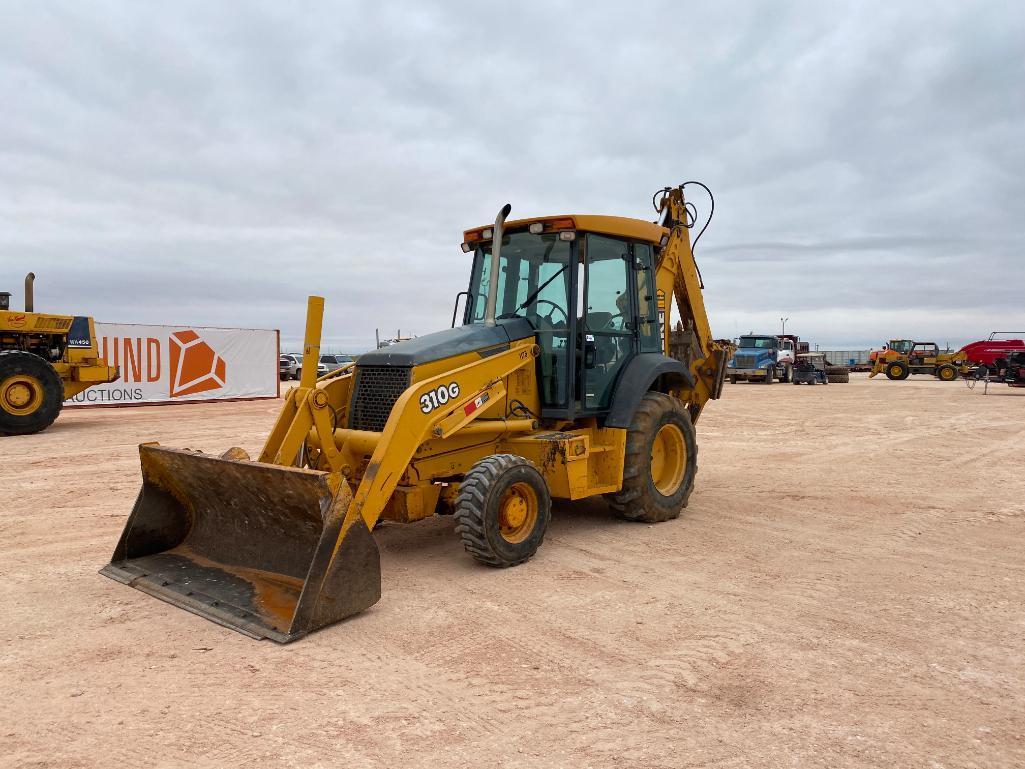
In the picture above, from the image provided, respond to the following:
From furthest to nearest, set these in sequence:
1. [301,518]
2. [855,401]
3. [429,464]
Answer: [855,401]
[429,464]
[301,518]

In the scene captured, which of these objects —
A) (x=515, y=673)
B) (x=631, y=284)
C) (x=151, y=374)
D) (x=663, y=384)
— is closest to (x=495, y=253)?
(x=631, y=284)

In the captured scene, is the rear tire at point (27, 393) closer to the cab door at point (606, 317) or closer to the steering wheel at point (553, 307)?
the steering wheel at point (553, 307)

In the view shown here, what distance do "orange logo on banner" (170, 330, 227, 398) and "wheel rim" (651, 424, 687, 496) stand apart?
18.0m

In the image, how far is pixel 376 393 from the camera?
5.57 m

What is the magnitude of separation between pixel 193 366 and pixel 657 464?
18279mm

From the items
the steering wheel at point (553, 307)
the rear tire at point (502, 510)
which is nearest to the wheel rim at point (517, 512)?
the rear tire at point (502, 510)

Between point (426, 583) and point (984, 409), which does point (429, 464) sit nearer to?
point (426, 583)

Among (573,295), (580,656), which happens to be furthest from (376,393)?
(580,656)

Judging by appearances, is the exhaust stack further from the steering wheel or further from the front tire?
the front tire

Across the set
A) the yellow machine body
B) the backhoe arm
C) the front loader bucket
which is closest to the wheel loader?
the front loader bucket

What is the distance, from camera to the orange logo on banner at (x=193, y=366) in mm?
21422

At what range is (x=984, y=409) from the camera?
1931 centimetres

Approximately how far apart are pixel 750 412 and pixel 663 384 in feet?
40.4

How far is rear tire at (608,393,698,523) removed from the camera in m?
6.46
